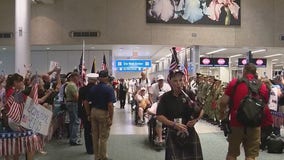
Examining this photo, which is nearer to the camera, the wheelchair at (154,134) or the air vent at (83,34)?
the wheelchair at (154,134)

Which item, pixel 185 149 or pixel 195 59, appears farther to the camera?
pixel 195 59

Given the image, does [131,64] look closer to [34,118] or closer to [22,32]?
[22,32]

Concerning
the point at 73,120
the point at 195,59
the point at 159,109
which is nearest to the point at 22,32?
the point at 73,120

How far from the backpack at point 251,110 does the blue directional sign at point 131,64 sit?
67.5 feet

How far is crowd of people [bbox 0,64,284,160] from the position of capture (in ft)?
13.8

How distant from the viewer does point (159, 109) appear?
426 centimetres

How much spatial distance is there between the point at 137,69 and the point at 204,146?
17603mm

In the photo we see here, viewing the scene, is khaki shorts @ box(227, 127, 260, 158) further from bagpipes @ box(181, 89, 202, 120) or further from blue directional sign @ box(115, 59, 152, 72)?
blue directional sign @ box(115, 59, 152, 72)

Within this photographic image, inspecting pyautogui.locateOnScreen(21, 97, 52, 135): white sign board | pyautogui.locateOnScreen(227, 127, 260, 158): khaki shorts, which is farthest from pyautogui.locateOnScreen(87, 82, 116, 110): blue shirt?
pyautogui.locateOnScreen(227, 127, 260, 158): khaki shorts

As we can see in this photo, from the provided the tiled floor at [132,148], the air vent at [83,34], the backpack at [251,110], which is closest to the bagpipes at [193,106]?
the backpack at [251,110]

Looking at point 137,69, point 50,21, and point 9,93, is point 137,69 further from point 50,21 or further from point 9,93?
point 9,93

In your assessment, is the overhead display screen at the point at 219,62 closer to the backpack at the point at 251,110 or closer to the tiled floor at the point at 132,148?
the tiled floor at the point at 132,148

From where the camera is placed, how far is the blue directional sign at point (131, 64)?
2572 centimetres

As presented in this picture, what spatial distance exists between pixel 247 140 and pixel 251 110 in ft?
1.55
